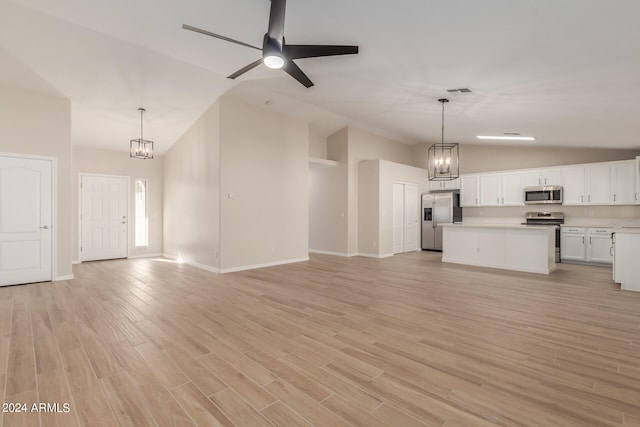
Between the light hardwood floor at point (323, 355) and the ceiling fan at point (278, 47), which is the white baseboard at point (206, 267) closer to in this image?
the light hardwood floor at point (323, 355)

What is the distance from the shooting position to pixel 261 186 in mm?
6598

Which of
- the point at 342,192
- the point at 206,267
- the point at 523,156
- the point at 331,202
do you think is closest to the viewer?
the point at 206,267

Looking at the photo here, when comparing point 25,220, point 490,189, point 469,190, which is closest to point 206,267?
point 25,220

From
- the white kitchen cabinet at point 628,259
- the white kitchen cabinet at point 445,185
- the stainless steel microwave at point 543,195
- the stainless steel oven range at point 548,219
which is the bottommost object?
the white kitchen cabinet at point 628,259

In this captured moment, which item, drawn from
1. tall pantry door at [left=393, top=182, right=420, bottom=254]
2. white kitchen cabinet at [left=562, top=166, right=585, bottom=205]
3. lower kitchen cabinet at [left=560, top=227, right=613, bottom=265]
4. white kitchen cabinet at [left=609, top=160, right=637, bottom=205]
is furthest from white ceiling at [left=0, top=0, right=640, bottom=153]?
tall pantry door at [left=393, top=182, right=420, bottom=254]

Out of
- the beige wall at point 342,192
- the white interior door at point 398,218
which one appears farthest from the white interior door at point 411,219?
the beige wall at point 342,192

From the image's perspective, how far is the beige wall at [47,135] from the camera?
4844mm

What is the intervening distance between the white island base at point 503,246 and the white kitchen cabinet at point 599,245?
106cm

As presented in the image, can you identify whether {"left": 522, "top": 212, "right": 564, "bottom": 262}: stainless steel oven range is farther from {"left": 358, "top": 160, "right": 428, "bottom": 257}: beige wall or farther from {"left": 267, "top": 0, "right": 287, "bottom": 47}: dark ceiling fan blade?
{"left": 267, "top": 0, "right": 287, "bottom": 47}: dark ceiling fan blade

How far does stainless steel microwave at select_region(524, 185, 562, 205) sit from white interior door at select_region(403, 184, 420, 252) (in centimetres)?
291

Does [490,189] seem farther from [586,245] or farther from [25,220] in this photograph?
[25,220]

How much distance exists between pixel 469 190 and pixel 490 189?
1.90 feet

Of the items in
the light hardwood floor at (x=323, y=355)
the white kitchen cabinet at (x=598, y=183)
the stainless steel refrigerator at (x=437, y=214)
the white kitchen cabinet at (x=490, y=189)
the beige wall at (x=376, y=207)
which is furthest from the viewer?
the stainless steel refrigerator at (x=437, y=214)

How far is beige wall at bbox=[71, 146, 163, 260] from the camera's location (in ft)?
23.8
